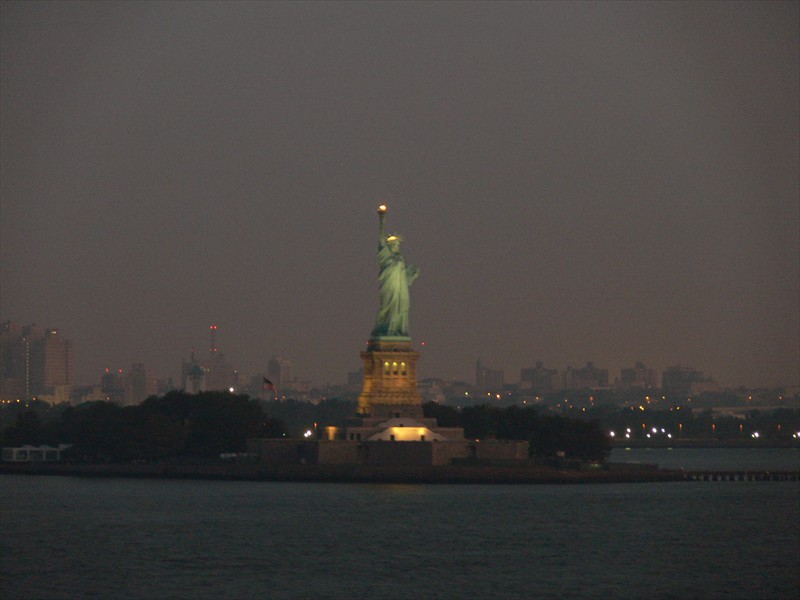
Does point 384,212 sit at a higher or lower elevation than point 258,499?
higher

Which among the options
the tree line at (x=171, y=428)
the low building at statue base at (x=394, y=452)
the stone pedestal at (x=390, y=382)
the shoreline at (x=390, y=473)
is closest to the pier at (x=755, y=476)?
the shoreline at (x=390, y=473)

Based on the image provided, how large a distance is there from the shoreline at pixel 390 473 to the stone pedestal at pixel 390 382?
423 cm

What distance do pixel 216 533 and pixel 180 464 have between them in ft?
108

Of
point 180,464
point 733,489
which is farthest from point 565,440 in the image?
point 180,464

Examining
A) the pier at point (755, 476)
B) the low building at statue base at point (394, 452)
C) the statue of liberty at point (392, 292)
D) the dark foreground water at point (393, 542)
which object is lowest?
the dark foreground water at point (393, 542)

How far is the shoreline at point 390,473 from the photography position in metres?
97.1

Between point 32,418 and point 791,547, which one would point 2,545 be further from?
point 32,418

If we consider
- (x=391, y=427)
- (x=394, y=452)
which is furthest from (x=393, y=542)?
(x=391, y=427)

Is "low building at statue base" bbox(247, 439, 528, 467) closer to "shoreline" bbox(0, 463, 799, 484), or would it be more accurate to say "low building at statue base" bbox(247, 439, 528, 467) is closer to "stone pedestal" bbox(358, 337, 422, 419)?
"shoreline" bbox(0, 463, 799, 484)

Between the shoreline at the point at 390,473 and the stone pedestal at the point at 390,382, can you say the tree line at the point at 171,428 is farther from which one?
the stone pedestal at the point at 390,382

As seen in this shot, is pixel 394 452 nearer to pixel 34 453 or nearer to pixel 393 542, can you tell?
pixel 393 542

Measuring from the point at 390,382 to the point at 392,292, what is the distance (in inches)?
177

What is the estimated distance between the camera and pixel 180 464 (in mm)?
106375

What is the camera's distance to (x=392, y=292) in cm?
10206
